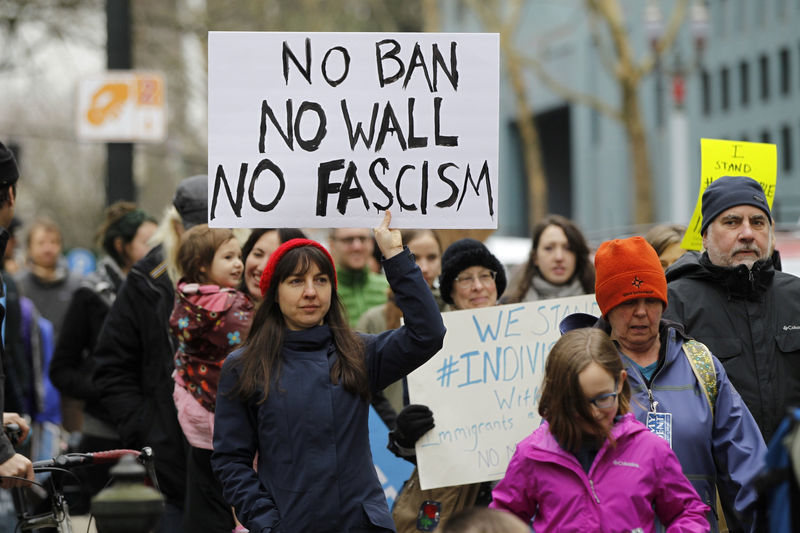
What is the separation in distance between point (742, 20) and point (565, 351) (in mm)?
34226

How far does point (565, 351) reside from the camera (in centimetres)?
405

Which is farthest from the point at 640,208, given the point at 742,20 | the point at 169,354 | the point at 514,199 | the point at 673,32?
the point at 514,199

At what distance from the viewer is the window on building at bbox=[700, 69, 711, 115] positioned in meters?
38.2

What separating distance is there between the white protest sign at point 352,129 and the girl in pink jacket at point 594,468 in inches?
35.6

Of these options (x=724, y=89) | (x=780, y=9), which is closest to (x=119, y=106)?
(x=780, y=9)

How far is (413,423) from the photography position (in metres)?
5.23

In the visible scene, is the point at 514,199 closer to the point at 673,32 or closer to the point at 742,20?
the point at 742,20

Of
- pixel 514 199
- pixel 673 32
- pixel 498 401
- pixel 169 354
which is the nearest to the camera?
pixel 498 401

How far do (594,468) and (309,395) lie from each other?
1021mm

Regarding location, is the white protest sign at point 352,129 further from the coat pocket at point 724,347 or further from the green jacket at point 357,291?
the green jacket at point 357,291

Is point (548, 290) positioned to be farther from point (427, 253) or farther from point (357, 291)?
point (357, 291)

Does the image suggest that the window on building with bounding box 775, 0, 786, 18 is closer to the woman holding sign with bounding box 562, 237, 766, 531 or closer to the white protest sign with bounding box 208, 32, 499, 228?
the white protest sign with bounding box 208, 32, 499, 228

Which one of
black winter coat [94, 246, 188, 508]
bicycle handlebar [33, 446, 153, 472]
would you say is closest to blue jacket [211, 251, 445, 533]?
bicycle handlebar [33, 446, 153, 472]

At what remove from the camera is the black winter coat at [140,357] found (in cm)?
593
